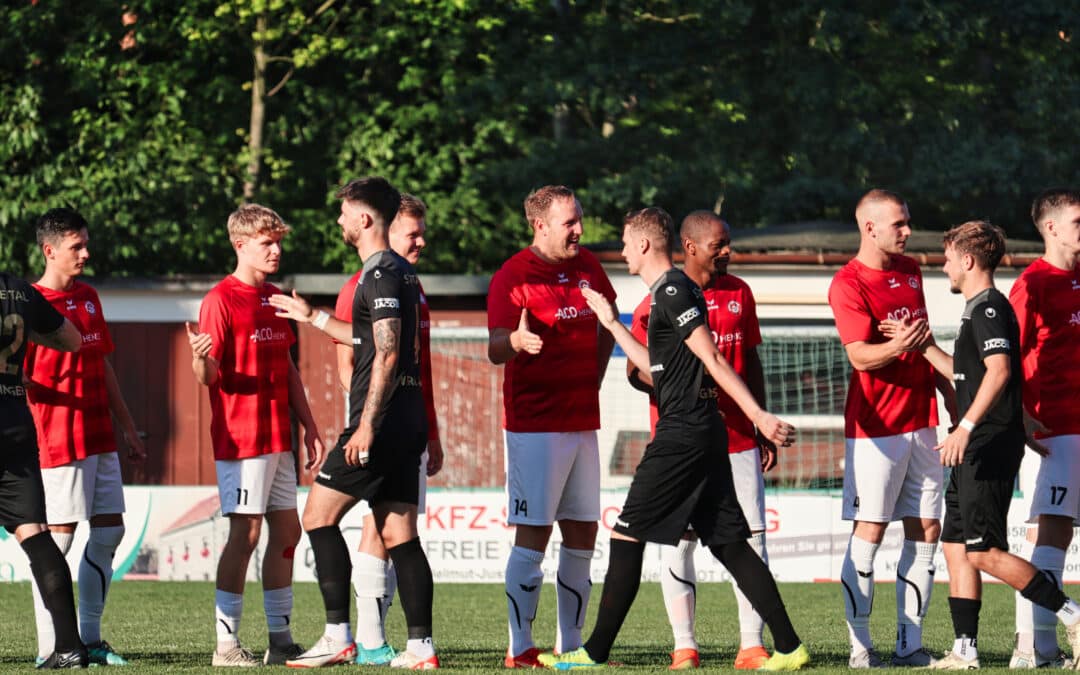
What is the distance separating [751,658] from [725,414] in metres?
1.23

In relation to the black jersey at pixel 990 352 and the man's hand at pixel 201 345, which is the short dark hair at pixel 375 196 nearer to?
the man's hand at pixel 201 345

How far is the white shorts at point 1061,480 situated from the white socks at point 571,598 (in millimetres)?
2360

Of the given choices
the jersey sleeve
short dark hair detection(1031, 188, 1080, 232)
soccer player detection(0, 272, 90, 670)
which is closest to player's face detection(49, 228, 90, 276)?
soccer player detection(0, 272, 90, 670)

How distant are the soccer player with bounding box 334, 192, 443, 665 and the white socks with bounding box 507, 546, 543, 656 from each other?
0.58 metres

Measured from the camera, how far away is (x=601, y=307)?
25.4 ft

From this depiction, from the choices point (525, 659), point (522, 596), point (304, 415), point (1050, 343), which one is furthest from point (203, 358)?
point (1050, 343)

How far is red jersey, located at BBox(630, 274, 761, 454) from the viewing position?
27.9ft

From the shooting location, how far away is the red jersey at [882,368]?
27.6ft

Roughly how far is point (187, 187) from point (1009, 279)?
12093mm

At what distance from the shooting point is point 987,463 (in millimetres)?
7930

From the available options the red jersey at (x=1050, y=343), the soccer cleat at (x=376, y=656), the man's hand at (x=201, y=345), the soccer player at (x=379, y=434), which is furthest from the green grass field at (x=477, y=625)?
the man's hand at (x=201, y=345)

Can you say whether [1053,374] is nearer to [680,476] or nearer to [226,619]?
[680,476]

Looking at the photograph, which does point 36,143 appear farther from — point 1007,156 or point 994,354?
point 994,354

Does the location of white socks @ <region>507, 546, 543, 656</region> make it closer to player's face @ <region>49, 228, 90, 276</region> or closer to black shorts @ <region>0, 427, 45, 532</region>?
black shorts @ <region>0, 427, 45, 532</region>
